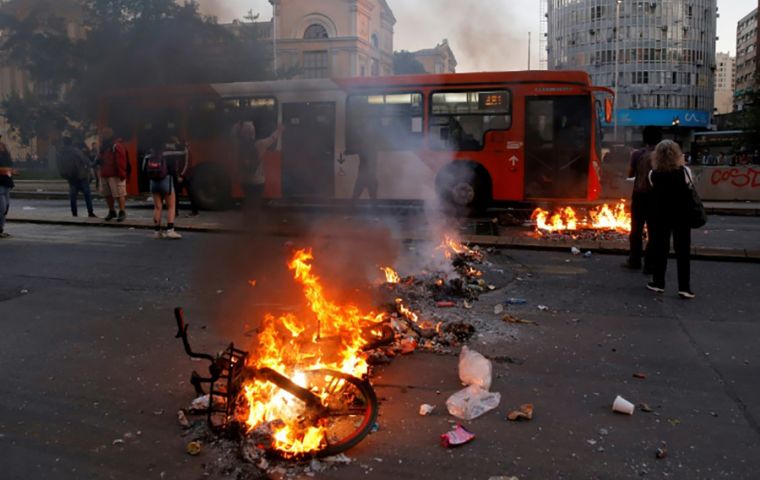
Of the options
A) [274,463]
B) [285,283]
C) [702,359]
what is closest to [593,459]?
[274,463]

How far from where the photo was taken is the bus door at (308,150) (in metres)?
13.3

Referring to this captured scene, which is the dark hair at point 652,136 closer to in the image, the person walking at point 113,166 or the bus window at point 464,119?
the bus window at point 464,119

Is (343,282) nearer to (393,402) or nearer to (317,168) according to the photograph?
(393,402)

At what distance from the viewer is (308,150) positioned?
13.6 metres

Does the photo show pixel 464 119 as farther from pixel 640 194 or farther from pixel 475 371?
pixel 475 371

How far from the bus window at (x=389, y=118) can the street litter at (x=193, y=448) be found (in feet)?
33.9

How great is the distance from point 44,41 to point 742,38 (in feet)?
420

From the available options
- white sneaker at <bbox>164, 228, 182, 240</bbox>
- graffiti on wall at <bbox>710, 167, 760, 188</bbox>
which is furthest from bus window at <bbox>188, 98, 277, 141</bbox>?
graffiti on wall at <bbox>710, 167, 760, 188</bbox>

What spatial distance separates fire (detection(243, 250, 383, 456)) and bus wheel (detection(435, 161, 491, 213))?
25.4ft

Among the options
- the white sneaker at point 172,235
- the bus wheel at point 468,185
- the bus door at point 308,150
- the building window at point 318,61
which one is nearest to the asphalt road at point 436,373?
the white sneaker at point 172,235

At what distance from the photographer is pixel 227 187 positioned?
13.8 meters

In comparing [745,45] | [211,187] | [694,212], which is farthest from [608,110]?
[745,45]

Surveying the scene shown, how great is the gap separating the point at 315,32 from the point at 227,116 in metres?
32.7

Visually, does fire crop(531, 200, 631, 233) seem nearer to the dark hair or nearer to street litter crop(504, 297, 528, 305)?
the dark hair
